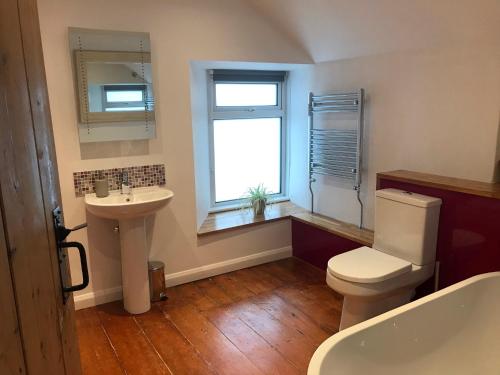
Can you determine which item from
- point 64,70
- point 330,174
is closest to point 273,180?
point 330,174

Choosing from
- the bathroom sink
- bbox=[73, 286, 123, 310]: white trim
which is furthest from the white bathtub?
bbox=[73, 286, 123, 310]: white trim

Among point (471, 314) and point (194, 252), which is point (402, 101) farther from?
point (194, 252)

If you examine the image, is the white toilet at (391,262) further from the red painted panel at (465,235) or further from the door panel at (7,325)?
the door panel at (7,325)

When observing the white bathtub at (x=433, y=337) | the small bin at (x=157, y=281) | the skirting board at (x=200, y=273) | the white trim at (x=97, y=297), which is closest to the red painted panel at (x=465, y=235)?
the white bathtub at (x=433, y=337)

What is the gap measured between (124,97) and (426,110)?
209 cm

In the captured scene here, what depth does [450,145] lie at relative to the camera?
2652 millimetres

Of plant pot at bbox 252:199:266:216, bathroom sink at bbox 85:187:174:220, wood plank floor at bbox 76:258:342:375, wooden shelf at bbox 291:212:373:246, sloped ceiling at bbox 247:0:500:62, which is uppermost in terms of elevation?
sloped ceiling at bbox 247:0:500:62

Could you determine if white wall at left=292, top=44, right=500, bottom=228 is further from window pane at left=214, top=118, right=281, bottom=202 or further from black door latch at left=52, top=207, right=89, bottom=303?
black door latch at left=52, top=207, right=89, bottom=303

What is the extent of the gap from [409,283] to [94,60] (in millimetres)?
2486

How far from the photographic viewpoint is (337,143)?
11.3 feet

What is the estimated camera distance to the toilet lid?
2318mm

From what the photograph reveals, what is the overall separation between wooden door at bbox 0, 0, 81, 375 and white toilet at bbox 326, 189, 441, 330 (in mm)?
1593

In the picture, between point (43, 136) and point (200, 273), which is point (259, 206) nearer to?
point (200, 273)

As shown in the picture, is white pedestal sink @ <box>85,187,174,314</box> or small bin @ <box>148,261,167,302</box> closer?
white pedestal sink @ <box>85,187,174,314</box>
